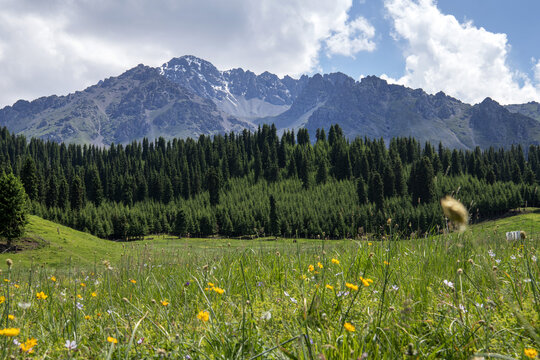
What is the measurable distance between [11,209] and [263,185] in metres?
116

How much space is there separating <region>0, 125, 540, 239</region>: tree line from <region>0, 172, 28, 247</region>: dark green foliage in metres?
59.3

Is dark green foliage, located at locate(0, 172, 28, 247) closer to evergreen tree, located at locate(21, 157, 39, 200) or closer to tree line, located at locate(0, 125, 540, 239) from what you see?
evergreen tree, located at locate(21, 157, 39, 200)

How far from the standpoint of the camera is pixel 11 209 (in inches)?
1896

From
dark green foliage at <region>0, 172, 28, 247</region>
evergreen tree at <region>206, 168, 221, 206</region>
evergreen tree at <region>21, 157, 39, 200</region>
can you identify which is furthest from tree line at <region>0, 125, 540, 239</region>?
dark green foliage at <region>0, 172, 28, 247</region>

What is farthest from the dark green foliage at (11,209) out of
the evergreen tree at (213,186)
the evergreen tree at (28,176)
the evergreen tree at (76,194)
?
the evergreen tree at (213,186)

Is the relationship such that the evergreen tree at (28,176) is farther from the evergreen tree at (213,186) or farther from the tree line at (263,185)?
the evergreen tree at (213,186)

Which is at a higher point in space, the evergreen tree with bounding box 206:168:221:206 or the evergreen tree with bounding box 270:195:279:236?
the evergreen tree with bounding box 206:168:221:206

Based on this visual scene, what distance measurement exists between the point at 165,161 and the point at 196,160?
723 inches

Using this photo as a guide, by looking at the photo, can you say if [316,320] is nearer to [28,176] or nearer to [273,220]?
[273,220]

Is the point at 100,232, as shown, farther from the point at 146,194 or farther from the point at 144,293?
the point at 144,293

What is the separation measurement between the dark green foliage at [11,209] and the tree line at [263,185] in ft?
194

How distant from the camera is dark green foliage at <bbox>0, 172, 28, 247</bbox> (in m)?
46.0

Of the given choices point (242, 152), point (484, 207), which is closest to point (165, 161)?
point (242, 152)

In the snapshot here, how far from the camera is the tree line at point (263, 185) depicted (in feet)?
372
